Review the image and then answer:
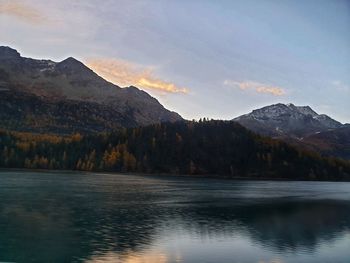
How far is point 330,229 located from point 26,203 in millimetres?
45141

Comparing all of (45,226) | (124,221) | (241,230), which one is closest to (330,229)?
(241,230)

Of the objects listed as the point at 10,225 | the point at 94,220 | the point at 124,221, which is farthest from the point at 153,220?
the point at 10,225

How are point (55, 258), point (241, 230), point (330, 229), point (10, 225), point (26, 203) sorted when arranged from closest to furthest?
point (55, 258) < point (10, 225) < point (241, 230) < point (330, 229) < point (26, 203)

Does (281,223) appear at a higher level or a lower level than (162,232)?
lower

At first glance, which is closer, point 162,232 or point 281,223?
point 162,232

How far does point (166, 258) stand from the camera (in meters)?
36.9

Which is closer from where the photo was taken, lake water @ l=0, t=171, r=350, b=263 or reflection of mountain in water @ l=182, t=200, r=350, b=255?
lake water @ l=0, t=171, r=350, b=263

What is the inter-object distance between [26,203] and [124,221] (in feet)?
70.5

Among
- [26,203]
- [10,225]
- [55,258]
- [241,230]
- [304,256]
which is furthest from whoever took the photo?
[26,203]

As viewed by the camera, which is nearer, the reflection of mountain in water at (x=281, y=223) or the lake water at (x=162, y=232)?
the lake water at (x=162, y=232)

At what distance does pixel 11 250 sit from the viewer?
3716cm

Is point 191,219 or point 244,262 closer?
point 244,262

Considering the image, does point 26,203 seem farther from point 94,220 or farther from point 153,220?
point 153,220

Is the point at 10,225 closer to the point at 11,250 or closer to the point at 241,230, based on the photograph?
the point at 11,250
